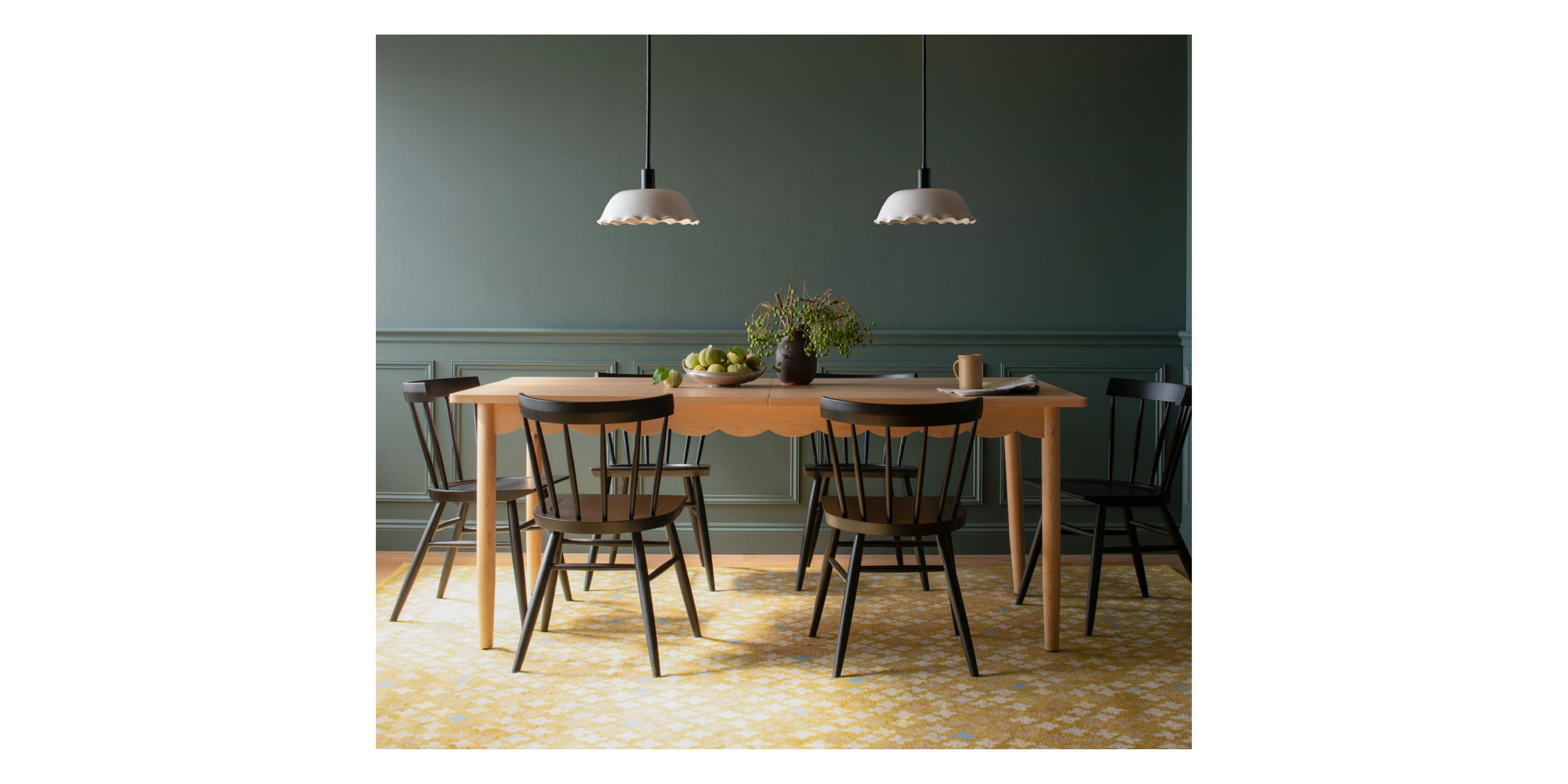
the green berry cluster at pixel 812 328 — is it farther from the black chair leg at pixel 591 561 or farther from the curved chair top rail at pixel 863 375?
the black chair leg at pixel 591 561

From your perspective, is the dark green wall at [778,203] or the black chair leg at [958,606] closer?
the black chair leg at [958,606]

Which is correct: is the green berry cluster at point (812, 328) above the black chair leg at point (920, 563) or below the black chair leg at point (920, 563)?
above

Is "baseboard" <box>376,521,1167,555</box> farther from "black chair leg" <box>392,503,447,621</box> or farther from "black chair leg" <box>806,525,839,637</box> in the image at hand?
"black chair leg" <box>806,525,839,637</box>

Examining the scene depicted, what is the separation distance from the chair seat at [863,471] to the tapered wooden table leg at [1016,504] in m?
0.34

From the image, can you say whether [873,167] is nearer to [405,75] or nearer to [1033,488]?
[1033,488]

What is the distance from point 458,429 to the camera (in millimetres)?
3961

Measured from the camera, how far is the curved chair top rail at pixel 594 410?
243 centimetres

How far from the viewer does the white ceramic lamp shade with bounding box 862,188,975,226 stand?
2.89 m

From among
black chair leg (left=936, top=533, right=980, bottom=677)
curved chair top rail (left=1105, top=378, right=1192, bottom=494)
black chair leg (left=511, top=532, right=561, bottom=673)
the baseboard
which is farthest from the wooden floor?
black chair leg (left=936, top=533, right=980, bottom=677)

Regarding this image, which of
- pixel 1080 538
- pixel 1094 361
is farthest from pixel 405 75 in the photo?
pixel 1080 538

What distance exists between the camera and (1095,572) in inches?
117

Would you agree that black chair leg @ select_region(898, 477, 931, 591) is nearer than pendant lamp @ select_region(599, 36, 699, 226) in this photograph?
No

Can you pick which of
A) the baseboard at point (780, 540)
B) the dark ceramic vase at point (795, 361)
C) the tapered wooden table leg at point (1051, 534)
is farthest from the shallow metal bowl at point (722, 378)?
the baseboard at point (780, 540)

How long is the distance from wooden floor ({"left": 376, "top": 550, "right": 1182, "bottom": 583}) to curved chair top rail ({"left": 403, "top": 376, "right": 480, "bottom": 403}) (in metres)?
0.91
